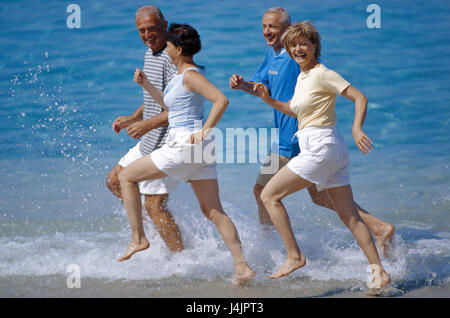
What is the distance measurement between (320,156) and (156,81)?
1.37 meters

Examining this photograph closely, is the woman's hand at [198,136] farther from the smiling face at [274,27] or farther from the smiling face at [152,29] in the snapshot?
the smiling face at [274,27]

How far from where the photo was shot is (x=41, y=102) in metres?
12.1

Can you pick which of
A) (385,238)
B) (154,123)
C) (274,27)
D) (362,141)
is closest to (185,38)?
(154,123)

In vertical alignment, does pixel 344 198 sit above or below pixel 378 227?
above

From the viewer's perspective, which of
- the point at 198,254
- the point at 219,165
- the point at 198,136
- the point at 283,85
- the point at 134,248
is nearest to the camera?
the point at 198,136

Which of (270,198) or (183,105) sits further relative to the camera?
(183,105)

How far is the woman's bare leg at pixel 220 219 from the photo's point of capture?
14.4 ft

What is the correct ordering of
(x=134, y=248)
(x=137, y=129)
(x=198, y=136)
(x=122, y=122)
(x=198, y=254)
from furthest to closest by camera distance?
(x=198, y=254), (x=122, y=122), (x=137, y=129), (x=134, y=248), (x=198, y=136)

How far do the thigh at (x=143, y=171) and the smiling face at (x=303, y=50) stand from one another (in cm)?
118

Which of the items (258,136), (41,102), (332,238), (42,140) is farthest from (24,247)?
(41,102)

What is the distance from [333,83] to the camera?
4.06 m

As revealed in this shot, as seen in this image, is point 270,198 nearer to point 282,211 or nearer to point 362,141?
point 282,211

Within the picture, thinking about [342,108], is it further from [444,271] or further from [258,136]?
[444,271]

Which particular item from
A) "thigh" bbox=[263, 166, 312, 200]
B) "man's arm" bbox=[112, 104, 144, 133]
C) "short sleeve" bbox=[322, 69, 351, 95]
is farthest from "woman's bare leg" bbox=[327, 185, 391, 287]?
"man's arm" bbox=[112, 104, 144, 133]
